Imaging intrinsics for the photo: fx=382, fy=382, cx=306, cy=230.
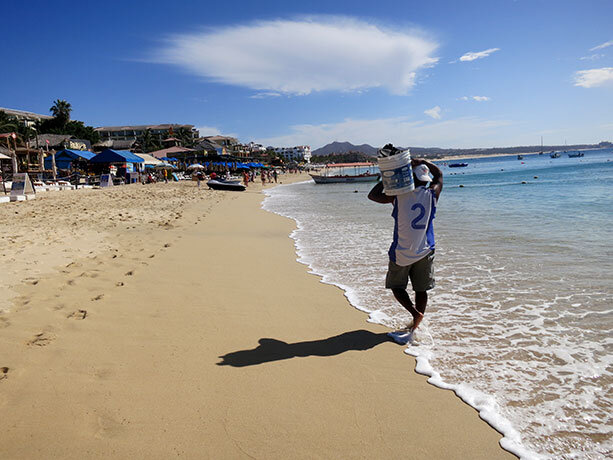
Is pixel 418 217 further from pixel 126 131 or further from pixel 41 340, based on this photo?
pixel 126 131

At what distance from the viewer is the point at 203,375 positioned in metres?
2.85

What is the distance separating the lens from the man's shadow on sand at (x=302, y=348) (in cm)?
312

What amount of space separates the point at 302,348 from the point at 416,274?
1.23 metres

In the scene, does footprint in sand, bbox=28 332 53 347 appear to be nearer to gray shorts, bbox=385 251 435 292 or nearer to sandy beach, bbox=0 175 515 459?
sandy beach, bbox=0 175 515 459

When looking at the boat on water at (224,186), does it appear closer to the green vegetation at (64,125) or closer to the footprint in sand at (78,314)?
the footprint in sand at (78,314)

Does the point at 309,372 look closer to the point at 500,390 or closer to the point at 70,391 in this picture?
the point at 500,390

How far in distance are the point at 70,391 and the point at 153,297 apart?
6.52 feet

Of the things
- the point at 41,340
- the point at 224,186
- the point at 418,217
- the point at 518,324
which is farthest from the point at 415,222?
the point at 224,186

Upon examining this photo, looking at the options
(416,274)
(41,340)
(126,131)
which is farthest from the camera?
(126,131)

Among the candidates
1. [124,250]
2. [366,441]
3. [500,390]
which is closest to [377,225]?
[124,250]

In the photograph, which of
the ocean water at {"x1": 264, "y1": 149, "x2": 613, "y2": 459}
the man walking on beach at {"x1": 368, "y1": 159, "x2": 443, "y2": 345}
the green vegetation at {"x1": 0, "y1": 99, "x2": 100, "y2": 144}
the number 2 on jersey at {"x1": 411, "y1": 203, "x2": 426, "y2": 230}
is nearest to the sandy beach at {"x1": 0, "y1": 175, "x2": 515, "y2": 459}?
the ocean water at {"x1": 264, "y1": 149, "x2": 613, "y2": 459}

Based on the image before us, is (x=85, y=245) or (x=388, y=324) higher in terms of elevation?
(x=85, y=245)

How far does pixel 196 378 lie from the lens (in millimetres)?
2805

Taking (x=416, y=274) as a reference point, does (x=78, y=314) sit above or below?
below
